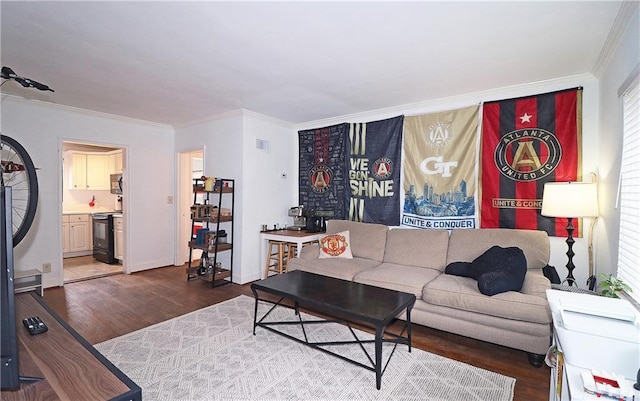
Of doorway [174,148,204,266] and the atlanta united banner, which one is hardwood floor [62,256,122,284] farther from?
the atlanta united banner

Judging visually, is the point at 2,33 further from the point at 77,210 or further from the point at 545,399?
A: the point at 77,210

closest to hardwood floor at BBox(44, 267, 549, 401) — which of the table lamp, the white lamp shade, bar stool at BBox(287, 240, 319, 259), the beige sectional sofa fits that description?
the beige sectional sofa

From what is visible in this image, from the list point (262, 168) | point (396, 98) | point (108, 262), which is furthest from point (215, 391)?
point (108, 262)

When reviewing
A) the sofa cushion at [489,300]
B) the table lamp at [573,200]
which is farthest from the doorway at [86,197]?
the table lamp at [573,200]

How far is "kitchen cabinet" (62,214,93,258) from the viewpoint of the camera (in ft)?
19.0

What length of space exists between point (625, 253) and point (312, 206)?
3.62 metres

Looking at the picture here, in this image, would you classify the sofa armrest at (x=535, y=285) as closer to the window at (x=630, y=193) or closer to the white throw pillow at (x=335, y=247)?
the window at (x=630, y=193)

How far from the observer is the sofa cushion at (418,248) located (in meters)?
3.42

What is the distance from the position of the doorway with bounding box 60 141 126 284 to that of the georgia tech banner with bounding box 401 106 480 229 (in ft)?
16.3

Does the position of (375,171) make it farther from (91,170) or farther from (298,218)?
(91,170)

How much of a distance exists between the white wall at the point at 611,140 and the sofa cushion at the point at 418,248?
1.31 meters

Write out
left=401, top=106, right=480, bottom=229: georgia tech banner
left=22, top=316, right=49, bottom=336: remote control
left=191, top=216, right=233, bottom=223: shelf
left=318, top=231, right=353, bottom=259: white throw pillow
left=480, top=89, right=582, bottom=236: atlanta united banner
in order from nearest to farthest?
left=22, top=316, right=49, bottom=336: remote control
left=480, top=89, right=582, bottom=236: atlanta united banner
left=401, top=106, right=480, bottom=229: georgia tech banner
left=318, top=231, right=353, bottom=259: white throw pillow
left=191, top=216, right=233, bottom=223: shelf

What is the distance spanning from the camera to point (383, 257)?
3.78 metres

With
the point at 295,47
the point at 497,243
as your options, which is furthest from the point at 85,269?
the point at 497,243
